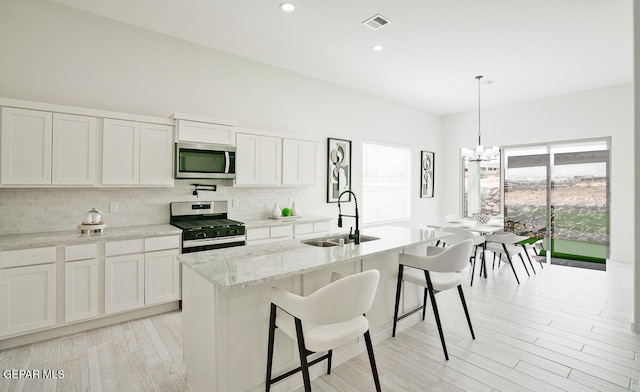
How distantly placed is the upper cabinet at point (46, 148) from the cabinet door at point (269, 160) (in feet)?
6.19

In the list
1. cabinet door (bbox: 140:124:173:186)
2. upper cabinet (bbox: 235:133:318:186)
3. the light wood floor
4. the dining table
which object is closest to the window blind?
the dining table

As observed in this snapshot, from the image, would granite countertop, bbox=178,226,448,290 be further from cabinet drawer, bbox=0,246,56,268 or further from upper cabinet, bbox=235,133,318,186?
upper cabinet, bbox=235,133,318,186

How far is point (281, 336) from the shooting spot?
2.10m

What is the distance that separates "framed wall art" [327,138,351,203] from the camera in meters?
5.53

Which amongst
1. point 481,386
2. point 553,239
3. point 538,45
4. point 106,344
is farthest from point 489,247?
point 106,344

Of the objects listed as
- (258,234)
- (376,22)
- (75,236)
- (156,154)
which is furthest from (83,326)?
(376,22)

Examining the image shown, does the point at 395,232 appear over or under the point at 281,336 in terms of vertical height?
over

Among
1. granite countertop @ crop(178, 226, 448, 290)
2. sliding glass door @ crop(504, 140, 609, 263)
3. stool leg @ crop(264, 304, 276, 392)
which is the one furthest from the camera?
sliding glass door @ crop(504, 140, 609, 263)

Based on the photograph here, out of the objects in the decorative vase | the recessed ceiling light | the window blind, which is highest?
the recessed ceiling light

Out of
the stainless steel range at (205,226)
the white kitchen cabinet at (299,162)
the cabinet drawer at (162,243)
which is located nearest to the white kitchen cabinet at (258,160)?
the white kitchen cabinet at (299,162)

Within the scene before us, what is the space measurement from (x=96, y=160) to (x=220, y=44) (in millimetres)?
2060

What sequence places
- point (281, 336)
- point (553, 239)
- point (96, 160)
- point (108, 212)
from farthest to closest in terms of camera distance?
point (553, 239), point (108, 212), point (96, 160), point (281, 336)

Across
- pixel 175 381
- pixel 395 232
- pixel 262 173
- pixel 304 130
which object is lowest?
pixel 175 381

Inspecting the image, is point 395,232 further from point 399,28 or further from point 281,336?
point 399,28
